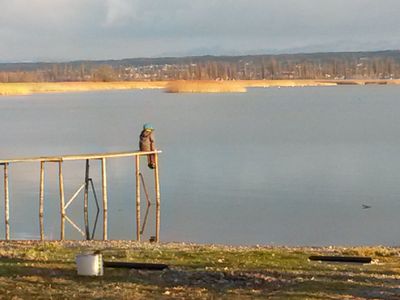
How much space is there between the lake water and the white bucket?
575 cm

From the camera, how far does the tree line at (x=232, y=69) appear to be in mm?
134875

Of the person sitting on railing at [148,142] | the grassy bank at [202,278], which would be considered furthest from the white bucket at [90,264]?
the person sitting on railing at [148,142]

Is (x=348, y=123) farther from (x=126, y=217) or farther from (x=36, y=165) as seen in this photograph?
(x=126, y=217)

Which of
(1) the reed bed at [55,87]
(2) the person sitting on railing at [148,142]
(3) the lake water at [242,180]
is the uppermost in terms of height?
(1) the reed bed at [55,87]

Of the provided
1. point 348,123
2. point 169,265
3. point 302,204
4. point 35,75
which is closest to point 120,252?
point 169,265

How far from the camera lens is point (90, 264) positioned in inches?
285

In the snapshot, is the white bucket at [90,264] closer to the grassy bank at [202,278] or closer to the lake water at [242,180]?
the grassy bank at [202,278]

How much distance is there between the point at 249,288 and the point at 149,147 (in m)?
10.5

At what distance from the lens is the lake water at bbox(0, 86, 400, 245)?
553 inches

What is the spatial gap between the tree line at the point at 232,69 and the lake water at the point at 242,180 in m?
88.6

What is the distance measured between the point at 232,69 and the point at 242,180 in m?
133

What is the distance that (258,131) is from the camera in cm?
3259

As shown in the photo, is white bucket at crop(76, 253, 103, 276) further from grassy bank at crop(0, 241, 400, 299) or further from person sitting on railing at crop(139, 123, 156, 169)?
person sitting on railing at crop(139, 123, 156, 169)

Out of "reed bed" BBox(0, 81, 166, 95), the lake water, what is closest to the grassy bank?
the lake water
